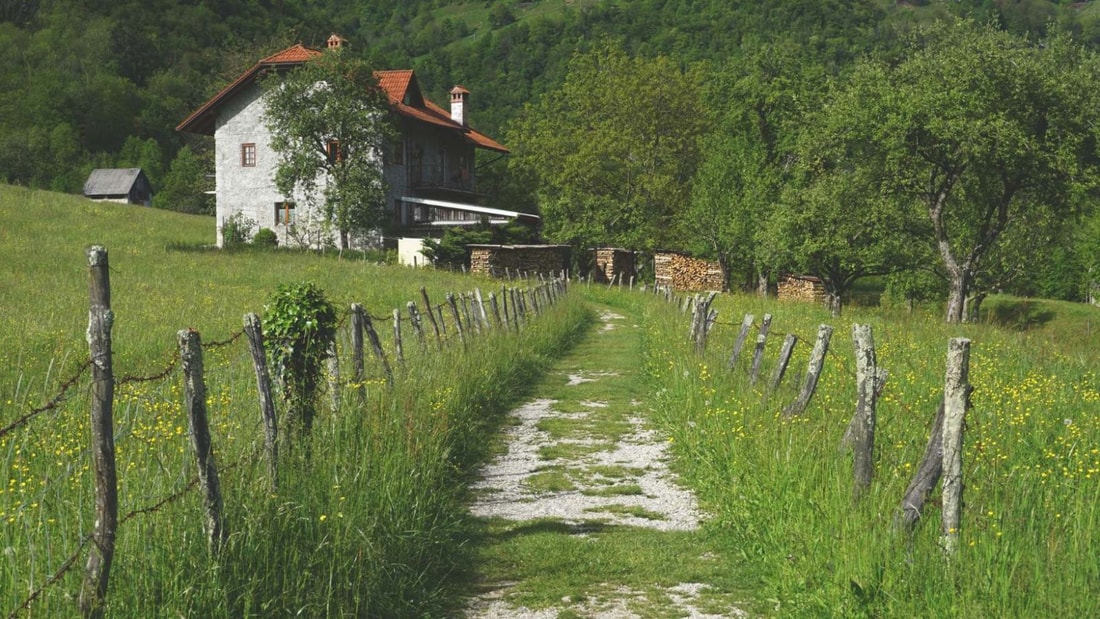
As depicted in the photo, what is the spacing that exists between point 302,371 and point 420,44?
177m

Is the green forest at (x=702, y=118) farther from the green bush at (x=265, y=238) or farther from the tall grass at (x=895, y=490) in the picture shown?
the tall grass at (x=895, y=490)

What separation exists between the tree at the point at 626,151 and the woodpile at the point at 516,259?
466cm

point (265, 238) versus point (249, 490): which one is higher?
point (265, 238)

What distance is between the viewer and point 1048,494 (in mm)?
5730

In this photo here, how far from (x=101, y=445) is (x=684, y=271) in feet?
165

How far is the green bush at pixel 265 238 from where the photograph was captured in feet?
146

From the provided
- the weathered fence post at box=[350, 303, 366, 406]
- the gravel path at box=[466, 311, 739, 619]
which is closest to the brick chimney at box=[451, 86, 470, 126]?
the gravel path at box=[466, 311, 739, 619]

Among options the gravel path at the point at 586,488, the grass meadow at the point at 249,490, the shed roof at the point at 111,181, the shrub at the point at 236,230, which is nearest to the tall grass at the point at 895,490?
the gravel path at the point at 586,488

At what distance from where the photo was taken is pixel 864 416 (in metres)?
6.62

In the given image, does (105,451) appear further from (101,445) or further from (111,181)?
(111,181)

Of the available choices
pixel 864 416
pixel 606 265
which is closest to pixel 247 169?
pixel 606 265

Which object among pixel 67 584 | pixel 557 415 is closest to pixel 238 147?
pixel 557 415

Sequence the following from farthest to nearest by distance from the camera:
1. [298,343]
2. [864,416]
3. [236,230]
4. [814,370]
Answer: [236,230] < [814,370] < [298,343] < [864,416]

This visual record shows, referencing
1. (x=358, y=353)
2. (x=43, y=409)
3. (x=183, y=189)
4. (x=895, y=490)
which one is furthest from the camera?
(x=183, y=189)
